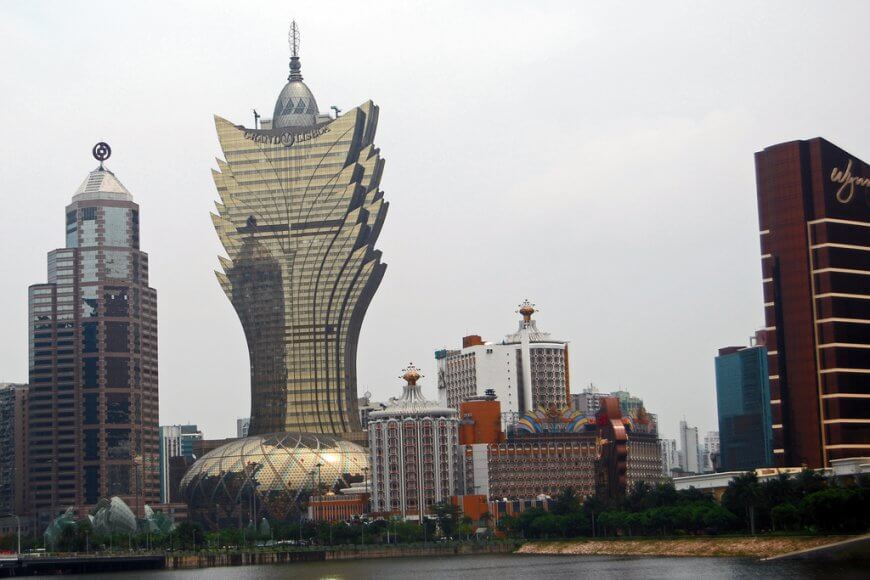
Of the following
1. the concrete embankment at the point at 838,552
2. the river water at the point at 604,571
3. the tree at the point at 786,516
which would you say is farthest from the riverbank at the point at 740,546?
the tree at the point at 786,516

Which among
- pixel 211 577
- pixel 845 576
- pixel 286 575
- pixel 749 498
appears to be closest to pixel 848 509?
pixel 749 498

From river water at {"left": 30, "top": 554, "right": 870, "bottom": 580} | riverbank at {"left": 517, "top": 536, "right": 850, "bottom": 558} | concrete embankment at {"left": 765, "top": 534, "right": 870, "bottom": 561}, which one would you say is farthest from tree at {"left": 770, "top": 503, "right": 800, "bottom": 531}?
concrete embankment at {"left": 765, "top": 534, "right": 870, "bottom": 561}

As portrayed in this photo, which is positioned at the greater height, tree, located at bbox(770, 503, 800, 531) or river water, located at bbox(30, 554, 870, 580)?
tree, located at bbox(770, 503, 800, 531)

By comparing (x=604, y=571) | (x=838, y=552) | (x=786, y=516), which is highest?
(x=786, y=516)

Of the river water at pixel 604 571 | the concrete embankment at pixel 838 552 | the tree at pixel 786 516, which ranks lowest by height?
the river water at pixel 604 571

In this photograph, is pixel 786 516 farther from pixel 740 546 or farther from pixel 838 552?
pixel 838 552

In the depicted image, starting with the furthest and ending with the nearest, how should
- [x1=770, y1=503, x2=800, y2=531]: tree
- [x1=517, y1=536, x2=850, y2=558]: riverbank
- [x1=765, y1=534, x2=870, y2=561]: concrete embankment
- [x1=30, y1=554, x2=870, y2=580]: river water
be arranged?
[x1=770, y1=503, x2=800, y2=531]: tree, [x1=517, y1=536, x2=850, y2=558]: riverbank, [x1=765, y1=534, x2=870, y2=561]: concrete embankment, [x1=30, y1=554, x2=870, y2=580]: river water

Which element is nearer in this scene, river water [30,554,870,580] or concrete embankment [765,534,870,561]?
river water [30,554,870,580]

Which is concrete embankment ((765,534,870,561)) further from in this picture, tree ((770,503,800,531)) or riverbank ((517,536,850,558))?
tree ((770,503,800,531))

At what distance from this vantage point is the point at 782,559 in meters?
165

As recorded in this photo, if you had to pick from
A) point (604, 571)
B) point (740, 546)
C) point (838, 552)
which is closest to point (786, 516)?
point (740, 546)

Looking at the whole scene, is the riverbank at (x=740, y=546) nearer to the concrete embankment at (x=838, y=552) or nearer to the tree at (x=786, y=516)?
the concrete embankment at (x=838, y=552)

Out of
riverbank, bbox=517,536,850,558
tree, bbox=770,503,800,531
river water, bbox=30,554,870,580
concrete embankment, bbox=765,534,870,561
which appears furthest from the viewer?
tree, bbox=770,503,800,531

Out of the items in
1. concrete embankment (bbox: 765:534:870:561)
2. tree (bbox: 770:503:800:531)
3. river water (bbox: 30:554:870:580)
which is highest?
tree (bbox: 770:503:800:531)
